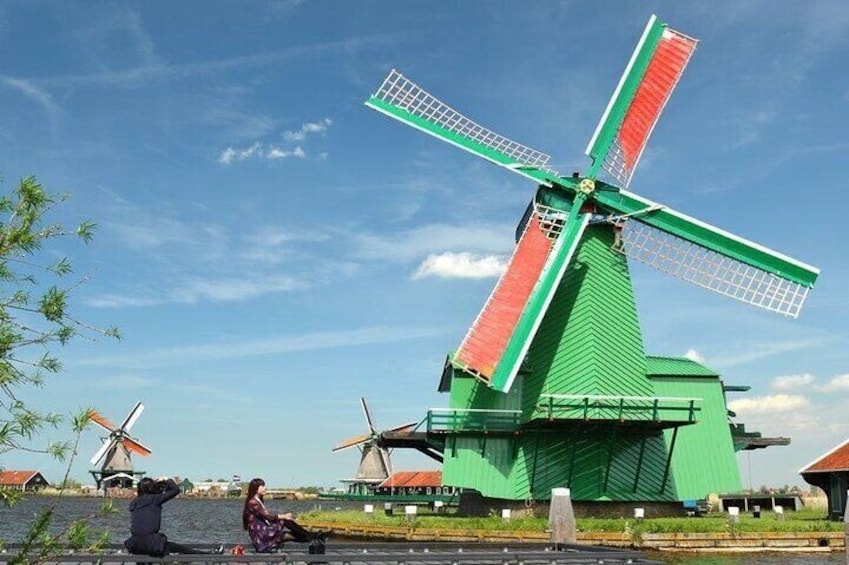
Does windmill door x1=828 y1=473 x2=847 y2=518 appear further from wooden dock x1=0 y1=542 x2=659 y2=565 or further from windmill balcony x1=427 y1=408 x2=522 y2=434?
wooden dock x1=0 y1=542 x2=659 y2=565

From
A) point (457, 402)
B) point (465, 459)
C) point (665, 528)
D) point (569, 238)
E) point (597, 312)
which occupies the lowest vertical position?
point (665, 528)

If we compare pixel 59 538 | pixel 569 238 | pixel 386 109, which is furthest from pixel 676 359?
pixel 59 538

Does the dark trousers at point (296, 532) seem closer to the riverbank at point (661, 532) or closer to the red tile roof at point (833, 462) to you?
the riverbank at point (661, 532)

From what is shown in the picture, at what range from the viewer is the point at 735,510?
29375 millimetres

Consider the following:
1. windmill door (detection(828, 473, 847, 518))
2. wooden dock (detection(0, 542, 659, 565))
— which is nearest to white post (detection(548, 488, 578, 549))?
wooden dock (detection(0, 542, 659, 565))

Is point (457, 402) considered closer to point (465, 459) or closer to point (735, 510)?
point (465, 459)

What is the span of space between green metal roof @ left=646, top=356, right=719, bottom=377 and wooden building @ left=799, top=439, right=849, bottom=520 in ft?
17.6

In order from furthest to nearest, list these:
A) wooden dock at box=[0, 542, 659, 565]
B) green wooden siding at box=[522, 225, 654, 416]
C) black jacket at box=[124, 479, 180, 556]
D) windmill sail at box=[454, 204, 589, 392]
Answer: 1. green wooden siding at box=[522, 225, 654, 416]
2. windmill sail at box=[454, 204, 589, 392]
3. black jacket at box=[124, 479, 180, 556]
4. wooden dock at box=[0, 542, 659, 565]

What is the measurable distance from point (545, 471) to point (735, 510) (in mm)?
6533

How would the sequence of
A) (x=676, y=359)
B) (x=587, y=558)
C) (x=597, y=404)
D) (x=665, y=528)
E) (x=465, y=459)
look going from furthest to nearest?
1. (x=676, y=359)
2. (x=465, y=459)
3. (x=597, y=404)
4. (x=665, y=528)
5. (x=587, y=558)

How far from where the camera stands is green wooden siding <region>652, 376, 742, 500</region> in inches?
1260

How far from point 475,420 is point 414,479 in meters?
59.8

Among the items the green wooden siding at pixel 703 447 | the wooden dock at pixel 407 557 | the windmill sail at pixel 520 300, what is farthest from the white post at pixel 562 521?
the green wooden siding at pixel 703 447

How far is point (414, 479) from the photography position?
89.1m
